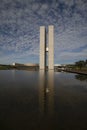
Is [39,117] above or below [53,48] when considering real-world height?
below

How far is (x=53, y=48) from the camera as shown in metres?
68.1

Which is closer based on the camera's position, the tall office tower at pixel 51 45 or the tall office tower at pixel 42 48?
the tall office tower at pixel 51 45

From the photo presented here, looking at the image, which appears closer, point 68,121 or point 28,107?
point 68,121

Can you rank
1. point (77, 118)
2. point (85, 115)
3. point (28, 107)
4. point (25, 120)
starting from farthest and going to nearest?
1. point (28, 107)
2. point (85, 115)
3. point (77, 118)
4. point (25, 120)

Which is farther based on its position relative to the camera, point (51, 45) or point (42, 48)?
point (42, 48)

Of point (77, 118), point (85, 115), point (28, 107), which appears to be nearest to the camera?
point (77, 118)

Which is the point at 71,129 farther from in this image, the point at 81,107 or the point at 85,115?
the point at 81,107

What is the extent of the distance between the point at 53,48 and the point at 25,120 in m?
64.1

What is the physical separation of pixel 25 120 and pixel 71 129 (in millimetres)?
1388

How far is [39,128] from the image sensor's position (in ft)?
13.7

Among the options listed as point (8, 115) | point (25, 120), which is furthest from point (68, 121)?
point (8, 115)

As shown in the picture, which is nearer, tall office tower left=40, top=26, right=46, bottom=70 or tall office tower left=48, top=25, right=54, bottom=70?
tall office tower left=48, top=25, right=54, bottom=70

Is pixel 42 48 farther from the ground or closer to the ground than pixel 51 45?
closer to the ground

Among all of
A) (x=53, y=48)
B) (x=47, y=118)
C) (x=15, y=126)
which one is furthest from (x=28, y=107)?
(x=53, y=48)
